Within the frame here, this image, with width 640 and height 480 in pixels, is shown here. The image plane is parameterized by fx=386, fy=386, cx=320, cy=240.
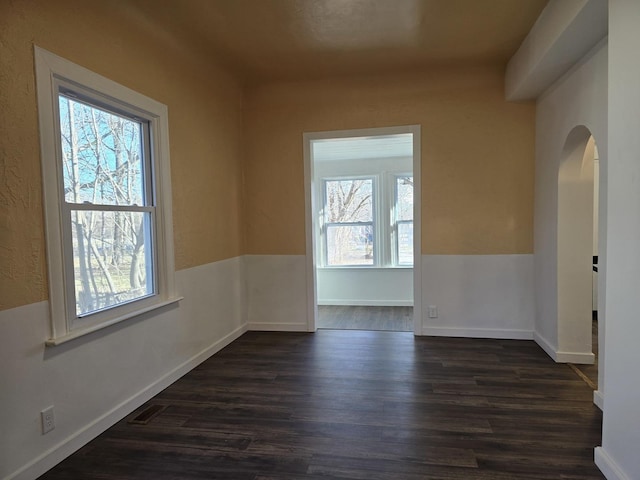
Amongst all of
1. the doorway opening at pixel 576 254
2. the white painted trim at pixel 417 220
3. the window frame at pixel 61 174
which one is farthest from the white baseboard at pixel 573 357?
the window frame at pixel 61 174

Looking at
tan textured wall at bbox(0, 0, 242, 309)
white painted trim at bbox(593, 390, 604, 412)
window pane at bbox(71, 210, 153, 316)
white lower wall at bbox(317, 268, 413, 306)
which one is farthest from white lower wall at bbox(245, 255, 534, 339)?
window pane at bbox(71, 210, 153, 316)

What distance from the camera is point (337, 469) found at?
6.42 feet

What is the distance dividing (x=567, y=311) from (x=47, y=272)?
Result: 3.76 meters

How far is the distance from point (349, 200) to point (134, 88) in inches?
154

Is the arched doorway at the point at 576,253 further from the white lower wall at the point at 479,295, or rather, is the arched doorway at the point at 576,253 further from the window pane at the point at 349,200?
the window pane at the point at 349,200

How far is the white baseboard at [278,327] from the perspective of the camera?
4414 millimetres

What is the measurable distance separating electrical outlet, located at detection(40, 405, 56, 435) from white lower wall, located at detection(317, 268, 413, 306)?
4308 mm

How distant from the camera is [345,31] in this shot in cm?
307

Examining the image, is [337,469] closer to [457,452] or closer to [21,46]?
[457,452]

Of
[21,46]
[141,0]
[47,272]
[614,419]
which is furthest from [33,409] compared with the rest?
[614,419]

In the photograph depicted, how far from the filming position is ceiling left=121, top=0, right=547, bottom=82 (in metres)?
2.69

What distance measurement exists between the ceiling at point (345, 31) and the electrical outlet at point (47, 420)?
2.50 metres

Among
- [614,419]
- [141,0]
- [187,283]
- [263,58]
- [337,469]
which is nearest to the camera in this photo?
[614,419]

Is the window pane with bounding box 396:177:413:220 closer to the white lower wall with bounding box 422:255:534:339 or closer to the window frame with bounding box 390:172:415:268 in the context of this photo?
the window frame with bounding box 390:172:415:268
